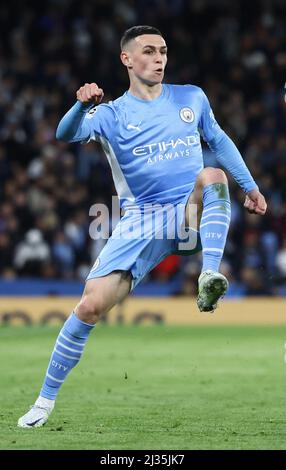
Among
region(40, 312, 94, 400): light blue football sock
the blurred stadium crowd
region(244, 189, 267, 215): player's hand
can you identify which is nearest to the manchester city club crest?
region(244, 189, 267, 215): player's hand

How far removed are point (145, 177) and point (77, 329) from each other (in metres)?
1.18

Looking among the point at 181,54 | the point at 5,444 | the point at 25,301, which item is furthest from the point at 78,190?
the point at 5,444

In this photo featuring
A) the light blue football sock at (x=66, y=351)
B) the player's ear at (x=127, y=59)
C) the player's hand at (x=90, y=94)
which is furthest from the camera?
the player's ear at (x=127, y=59)

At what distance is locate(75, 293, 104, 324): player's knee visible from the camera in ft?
23.5

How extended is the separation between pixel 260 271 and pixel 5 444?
38.5ft

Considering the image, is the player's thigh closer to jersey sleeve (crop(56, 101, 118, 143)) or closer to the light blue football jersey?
the light blue football jersey

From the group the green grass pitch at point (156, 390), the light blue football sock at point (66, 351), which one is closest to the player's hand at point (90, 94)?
the light blue football sock at point (66, 351)

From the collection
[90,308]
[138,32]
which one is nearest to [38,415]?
[90,308]

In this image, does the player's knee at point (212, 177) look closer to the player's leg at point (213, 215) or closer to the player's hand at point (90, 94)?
the player's leg at point (213, 215)

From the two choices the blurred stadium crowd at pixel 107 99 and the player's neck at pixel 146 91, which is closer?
the player's neck at pixel 146 91

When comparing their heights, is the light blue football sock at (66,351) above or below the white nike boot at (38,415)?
above

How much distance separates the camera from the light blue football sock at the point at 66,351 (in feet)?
24.0

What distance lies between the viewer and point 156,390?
9570 millimetres

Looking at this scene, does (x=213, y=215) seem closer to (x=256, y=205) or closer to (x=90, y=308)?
(x=256, y=205)
